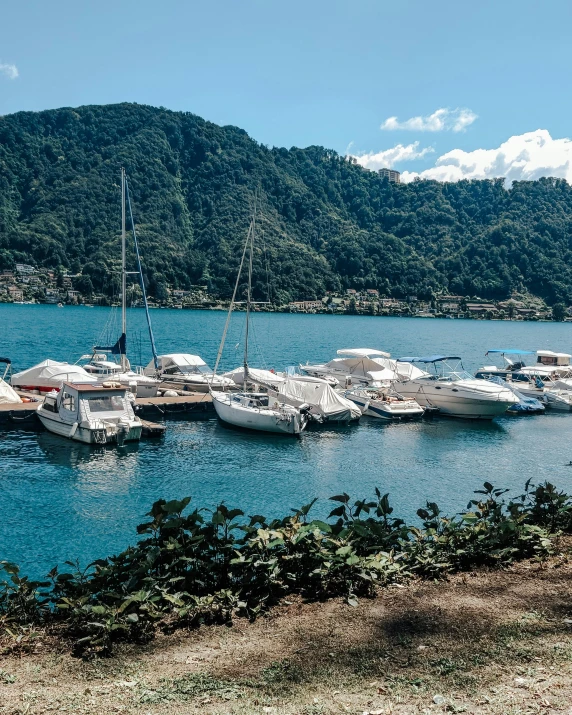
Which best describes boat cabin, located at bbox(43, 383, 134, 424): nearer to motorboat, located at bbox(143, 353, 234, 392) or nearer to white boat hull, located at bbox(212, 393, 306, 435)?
white boat hull, located at bbox(212, 393, 306, 435)

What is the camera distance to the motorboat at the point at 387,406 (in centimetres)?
3747

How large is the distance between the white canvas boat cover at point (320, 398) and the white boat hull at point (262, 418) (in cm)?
268

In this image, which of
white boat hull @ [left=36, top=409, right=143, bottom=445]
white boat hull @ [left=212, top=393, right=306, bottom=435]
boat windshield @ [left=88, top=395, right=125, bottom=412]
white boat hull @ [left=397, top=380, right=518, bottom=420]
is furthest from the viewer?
white boat hull @ [left=397, top=380, right=518, bottom=420]

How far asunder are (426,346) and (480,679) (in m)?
107

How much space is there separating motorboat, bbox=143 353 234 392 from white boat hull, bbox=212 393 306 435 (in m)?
7.39

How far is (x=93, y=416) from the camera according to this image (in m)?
28.5

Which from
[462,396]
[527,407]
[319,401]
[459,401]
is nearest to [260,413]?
[319,401]

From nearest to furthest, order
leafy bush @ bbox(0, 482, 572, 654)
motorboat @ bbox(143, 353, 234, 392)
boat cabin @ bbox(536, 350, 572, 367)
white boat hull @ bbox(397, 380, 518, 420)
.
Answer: leafy bush @ bbox(0, 482, 572, 654) → white boat hull @ bbox(397, 380, 518, 420) → motorboat @ bbox(143, 353, 234, 392) → boat cabin @ bbox(536, 350, 572, 367)

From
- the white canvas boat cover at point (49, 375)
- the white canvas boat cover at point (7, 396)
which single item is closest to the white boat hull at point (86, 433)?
the white canvas boat cover at point (7, 396)

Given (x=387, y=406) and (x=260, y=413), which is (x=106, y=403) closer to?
(x=260, y=413)

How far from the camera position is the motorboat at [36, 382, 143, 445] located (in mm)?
27828

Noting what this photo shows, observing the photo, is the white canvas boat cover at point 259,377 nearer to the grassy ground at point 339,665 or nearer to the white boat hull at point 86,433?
the white boat hull at point 86,433

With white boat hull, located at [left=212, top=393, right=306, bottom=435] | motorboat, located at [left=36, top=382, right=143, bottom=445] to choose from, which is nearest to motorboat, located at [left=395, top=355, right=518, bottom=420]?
white boat hull, located at [left=212, top=393, right=306, bottom=435]

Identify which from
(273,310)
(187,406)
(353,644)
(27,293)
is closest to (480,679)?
(353,644)
